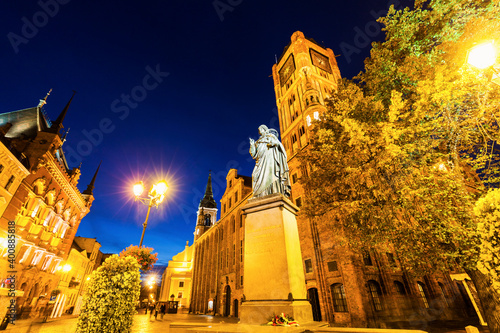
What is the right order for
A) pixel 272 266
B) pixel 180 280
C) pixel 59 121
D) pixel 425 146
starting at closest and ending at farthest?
pixel 272 266 → pixel 425 146 → pixel 59 121 → pixel 180 280

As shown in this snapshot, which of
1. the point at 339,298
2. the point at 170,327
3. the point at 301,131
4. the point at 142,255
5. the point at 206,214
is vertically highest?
the point at 206,214

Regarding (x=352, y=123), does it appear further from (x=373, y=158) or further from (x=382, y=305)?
(x=382, y=305)

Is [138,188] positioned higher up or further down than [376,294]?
higher up


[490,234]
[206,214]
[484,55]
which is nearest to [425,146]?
[484,55]

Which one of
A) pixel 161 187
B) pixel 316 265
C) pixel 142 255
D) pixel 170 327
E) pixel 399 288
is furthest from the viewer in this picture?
pixel 316 265

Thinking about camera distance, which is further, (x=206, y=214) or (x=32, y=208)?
(x=206, y=214)

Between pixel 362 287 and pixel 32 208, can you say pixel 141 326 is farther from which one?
pixel 32 208

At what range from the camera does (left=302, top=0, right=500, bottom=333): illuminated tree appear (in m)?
7.43

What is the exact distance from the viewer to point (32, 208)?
19516 mm

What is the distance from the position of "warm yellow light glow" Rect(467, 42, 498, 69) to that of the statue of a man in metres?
5.49

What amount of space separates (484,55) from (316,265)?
58.0 ft

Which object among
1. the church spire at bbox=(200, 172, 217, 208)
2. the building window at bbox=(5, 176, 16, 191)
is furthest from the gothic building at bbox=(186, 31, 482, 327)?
the building window at bbox=(5, 176, 16, 191)

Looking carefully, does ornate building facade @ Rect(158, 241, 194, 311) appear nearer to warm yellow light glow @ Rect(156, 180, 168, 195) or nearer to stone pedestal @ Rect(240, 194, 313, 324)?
warm yellow light glow @ Rect(156, 180, 168, 195)

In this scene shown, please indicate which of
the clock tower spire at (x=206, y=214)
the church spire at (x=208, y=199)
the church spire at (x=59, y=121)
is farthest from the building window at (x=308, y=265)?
the church spire at (x=208, y=199)
